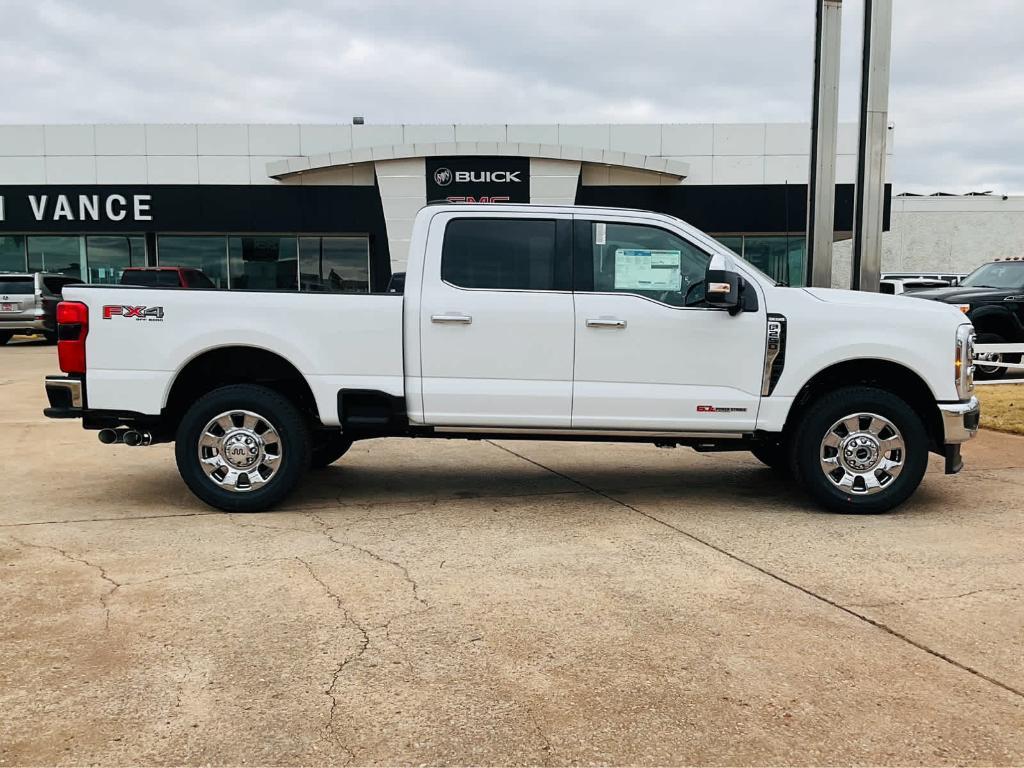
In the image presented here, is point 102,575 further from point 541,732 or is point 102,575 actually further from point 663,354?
point 663,354

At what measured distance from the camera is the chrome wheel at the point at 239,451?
5926mm

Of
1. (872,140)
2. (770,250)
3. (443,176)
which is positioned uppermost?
(443,176)

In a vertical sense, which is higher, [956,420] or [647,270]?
[647,270]

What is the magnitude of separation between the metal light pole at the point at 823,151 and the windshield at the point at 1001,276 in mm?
5615

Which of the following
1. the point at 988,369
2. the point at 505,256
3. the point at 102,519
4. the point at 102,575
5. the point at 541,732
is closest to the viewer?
the point at 541,732

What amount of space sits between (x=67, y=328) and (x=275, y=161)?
21.9 meters

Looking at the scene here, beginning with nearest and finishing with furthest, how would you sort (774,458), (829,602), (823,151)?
(829,602), (774,458), (823,151)

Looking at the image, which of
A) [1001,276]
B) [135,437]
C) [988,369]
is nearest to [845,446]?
[135,437]

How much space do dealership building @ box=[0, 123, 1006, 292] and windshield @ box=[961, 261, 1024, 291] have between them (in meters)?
10.8

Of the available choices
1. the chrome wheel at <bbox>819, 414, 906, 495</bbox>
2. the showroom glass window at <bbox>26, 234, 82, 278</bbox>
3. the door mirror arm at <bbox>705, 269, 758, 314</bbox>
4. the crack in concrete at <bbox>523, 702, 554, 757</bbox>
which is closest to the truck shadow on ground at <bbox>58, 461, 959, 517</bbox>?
the chrome wheel at <bbox>819, 414, 906, 495</bbox>

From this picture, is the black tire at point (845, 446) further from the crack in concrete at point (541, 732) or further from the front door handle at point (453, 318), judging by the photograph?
the crack in concrete at point (541, 732)

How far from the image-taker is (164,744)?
9.41 ft

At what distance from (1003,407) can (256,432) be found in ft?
30.4

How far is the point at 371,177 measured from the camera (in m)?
26.4
